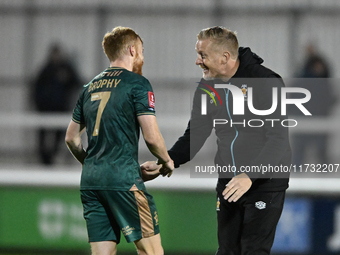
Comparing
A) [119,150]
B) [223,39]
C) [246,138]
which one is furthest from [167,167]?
[223,39]

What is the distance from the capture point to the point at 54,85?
6.67 metres

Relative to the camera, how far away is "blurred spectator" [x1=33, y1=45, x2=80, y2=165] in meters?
6.65

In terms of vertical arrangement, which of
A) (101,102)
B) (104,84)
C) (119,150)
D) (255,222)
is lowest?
(255,222)

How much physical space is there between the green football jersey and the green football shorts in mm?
61

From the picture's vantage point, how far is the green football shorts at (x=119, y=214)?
3.46m

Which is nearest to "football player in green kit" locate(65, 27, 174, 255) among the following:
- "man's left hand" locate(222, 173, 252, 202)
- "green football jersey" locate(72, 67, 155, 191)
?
"green football jersey" locate(72, 67, 155, 191)

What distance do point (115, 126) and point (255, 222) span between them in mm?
1189

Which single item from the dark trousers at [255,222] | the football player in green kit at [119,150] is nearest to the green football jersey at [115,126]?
the football player in green kit at [119,150]

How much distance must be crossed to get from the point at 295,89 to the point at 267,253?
310 cm

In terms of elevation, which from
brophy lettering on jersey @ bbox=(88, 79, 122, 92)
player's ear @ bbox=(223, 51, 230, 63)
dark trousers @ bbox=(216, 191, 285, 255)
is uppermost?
player's ear @ bbox=(223, 51, 230, 63)

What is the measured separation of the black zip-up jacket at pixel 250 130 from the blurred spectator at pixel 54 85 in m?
2.97

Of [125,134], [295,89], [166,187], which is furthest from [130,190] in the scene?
[295,89]

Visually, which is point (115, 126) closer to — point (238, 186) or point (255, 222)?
point (238, 186)

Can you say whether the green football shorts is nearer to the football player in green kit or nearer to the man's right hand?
the football player in green kit
